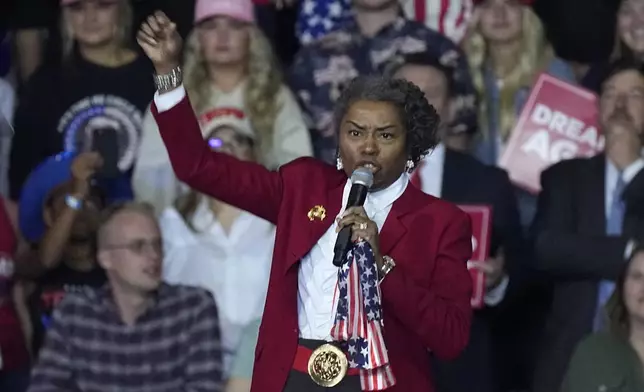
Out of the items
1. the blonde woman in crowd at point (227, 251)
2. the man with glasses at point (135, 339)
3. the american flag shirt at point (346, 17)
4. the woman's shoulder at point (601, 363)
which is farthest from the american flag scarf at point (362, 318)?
the american flag shirt at point (346, 17)

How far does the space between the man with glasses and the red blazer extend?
1.37 m

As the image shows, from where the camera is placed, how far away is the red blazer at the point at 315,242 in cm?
240

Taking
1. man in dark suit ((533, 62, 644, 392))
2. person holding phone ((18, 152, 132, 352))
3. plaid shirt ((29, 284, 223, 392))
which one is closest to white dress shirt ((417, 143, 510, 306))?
man in dark suit ((533, 62, 644, 392))

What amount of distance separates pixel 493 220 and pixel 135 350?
1.18 m

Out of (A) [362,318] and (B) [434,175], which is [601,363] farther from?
(A) [362,318]

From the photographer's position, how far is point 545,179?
164 inches

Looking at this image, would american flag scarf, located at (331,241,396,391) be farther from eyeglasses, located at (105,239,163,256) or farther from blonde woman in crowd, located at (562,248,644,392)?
eyeglasses, located at (105,239,163,256)

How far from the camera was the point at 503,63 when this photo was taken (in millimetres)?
4625

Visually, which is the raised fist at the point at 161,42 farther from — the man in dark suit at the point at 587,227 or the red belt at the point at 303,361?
the man in dark suit at the point at 587,227

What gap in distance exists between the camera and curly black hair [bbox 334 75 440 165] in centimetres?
248

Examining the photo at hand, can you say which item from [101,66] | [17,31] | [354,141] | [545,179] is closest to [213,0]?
[101,66]

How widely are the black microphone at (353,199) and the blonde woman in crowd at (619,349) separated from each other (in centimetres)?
150


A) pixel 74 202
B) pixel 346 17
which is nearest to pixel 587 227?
pixel 346 17

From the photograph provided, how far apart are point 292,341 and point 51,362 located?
1607 mm
